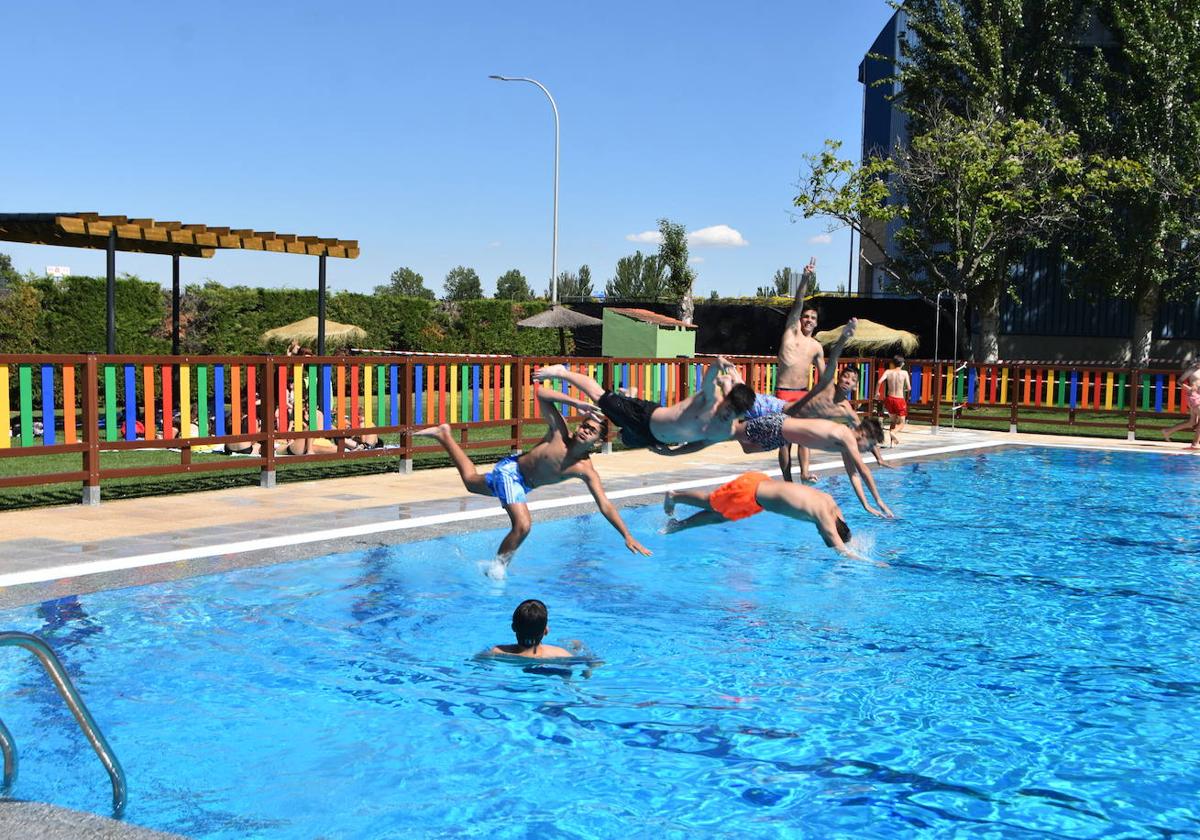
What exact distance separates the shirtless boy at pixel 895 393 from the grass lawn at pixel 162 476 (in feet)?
25.2

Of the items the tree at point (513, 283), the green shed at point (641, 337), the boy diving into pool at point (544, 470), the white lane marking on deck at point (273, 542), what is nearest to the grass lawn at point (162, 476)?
the white lane marking on deck at point (273, 542)

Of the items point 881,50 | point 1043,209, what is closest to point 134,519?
point 1043,209

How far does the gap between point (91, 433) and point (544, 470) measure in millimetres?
5230

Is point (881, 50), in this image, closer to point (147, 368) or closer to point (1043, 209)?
point (1043, 209)

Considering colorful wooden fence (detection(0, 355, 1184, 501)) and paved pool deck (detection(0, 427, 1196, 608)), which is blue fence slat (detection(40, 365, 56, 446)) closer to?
colorful wooden fence (detection(0, 355, 1184, 501))

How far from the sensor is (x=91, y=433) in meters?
11.1

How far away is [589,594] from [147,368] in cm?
569

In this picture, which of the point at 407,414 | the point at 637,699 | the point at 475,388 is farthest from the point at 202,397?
the point at 637,699

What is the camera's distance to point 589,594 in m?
9.08

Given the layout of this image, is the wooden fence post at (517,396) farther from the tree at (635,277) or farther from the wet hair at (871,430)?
the tree at (635,277)

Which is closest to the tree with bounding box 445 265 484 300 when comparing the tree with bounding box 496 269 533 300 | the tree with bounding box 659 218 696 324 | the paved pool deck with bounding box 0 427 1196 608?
the tree with bounding box 496 269 533 300

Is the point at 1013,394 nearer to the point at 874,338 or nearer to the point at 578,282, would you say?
the point at 874,338

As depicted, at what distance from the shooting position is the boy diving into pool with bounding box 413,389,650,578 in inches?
320

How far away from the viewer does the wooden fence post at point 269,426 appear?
12.5m
